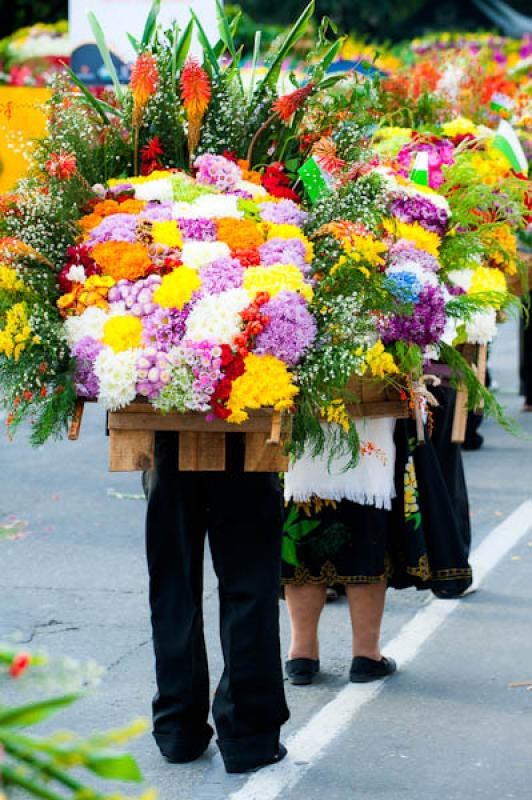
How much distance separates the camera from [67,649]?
232 inches

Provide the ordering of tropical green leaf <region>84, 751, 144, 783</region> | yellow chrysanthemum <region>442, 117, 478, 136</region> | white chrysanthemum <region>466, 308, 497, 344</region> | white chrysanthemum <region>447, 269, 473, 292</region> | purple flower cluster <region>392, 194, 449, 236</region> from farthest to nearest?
1. yellow chrysanthemum <region>442, 117, 478, 136</region>
2. white chrysanthemum <region>466, 308, 497, 344</region>
3. white chrysanthemum <region>447, 269, 473, 292</region>
4. purple flower cluster <region>392, 194, 449, 236</region>
5. tropical green leaf <region>84, 751, 144, 783</region>

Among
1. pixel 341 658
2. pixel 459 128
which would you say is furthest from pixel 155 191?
pixel 459 128

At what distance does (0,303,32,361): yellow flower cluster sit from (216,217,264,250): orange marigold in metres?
0.63

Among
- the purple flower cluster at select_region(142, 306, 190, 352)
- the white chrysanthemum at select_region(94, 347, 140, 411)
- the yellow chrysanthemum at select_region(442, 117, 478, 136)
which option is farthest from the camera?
the yellow chrysanthemum at select_region(442, 117, 478, 136)

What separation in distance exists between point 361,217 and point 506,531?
3.99 meters

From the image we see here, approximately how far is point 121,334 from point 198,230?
0.46m

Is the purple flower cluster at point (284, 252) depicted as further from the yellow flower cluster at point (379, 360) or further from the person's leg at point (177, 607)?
the person's leg at point (177, 607)

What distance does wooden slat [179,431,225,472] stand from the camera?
13.7ft

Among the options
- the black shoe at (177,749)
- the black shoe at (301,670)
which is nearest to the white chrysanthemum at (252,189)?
the black shoe at (177,749)

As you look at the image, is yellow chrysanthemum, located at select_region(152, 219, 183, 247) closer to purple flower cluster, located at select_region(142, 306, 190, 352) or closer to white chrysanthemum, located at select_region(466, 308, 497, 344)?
purple flower cluster, located at select_region(142, 306, 190, 352)

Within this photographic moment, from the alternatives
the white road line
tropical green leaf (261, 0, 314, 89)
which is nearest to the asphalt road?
the white road line

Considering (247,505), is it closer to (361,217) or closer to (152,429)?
(152,429)

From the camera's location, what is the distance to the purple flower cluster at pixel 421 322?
4.76 meters

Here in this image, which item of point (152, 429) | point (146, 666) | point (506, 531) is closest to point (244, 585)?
point (152, 429)
